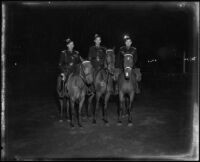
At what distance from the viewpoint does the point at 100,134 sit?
9.76 meters

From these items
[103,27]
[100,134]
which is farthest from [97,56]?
[103,27]

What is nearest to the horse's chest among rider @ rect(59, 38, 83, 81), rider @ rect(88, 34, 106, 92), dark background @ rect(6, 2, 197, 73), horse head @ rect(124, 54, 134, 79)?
horse head @ rect(124, 54, 134, 79)

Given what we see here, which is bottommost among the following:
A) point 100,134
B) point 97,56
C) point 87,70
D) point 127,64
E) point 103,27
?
point 100,134

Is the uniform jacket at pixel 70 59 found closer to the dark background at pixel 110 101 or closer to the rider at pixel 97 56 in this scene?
the rider at pixel 97 56

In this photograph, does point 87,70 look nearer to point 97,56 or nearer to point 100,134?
point 97,56

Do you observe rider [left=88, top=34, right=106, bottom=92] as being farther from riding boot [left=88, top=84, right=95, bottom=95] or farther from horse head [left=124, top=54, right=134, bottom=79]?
horse head [left=124, top=54, right=134, bottom=79]

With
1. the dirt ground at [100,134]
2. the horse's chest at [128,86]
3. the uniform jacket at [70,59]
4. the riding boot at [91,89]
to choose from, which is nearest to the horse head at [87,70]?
the uniform jacket at [70,59]

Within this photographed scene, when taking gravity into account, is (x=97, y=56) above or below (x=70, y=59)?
above

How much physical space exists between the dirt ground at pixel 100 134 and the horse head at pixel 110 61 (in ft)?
7.38

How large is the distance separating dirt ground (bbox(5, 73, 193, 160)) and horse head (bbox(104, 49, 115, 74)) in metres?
2.25

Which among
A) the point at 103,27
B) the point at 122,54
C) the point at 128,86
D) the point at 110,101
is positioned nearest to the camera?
the point at 122,54

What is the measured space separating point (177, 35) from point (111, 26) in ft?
28.5

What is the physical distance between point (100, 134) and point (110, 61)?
9.30 feet

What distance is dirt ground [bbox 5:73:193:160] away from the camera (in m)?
8.11
